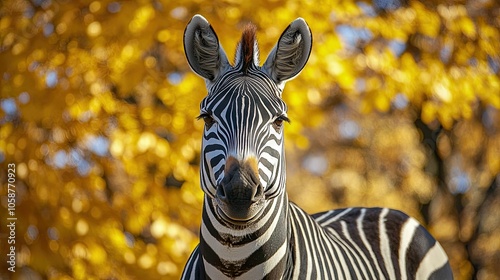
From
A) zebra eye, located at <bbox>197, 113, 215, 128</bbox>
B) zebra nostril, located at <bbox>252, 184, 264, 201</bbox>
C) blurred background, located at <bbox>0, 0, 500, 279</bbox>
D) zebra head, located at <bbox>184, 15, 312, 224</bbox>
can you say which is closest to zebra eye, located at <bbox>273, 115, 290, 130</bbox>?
zebra head, located at <bbox>184, 15, 312, 224</bbox>

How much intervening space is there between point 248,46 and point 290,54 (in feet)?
0.95

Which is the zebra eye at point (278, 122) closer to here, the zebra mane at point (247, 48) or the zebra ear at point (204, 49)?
the zebra mane at point (247, 48)

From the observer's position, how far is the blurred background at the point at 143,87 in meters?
6.64

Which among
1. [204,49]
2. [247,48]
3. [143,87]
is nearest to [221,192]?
[247,48]

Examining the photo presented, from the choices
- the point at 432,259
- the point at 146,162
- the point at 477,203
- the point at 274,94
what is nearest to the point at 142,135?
the point at 146,162

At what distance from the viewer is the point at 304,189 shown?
74.3 feet

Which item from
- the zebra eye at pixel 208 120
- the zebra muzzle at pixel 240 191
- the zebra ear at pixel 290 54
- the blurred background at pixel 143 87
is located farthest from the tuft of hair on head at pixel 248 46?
the blurred background at pixel 143 87

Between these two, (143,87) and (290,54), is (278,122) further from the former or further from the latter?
(143,87)

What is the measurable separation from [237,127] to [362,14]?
466 cm

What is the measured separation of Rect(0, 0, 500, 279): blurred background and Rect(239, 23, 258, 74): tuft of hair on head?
3025mm

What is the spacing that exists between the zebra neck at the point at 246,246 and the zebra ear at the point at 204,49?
2.35 ft

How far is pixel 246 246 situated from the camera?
3221 mm

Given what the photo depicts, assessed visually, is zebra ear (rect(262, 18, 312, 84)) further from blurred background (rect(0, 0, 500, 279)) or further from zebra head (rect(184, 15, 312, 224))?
blurred background (rect(0, 0, 500, 279))

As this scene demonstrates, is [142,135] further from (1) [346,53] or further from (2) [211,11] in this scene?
(1) [346,53]
